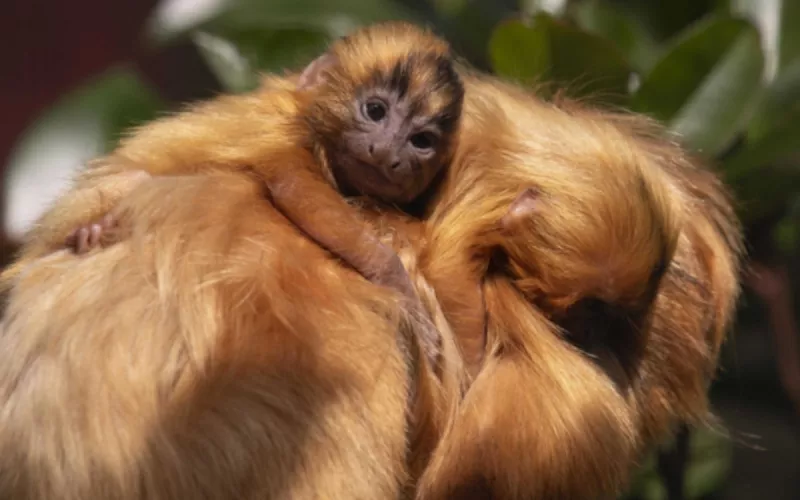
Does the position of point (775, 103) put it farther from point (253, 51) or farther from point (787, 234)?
point (253, 51)

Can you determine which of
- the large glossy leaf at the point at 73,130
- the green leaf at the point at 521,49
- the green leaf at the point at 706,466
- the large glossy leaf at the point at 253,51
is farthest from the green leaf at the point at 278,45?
the green leaf at the point at 706,466

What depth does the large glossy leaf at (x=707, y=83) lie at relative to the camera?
65.4 inches

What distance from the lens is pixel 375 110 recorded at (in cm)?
117

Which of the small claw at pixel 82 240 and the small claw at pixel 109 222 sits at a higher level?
the small claw at pixel 109 222

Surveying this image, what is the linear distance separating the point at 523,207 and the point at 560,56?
654mm

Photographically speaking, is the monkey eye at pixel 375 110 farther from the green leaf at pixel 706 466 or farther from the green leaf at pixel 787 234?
the green leaf at pixel 706 466

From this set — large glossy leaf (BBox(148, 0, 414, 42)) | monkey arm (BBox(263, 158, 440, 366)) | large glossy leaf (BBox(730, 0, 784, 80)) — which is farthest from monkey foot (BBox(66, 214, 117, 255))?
large glossy leaf (BBox(730, 0, 784, 80))

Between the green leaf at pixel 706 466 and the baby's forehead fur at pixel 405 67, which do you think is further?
the green leaf at pixel 706 466

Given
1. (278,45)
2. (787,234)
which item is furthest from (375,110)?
(787,234)

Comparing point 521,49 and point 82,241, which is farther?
point 521,49

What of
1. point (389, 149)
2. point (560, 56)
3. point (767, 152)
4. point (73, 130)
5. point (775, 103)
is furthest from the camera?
point (73, 130)

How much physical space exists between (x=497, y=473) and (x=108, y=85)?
150 centimetres

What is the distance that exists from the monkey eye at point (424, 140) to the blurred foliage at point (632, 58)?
37 centimetres

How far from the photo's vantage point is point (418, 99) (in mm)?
1130
